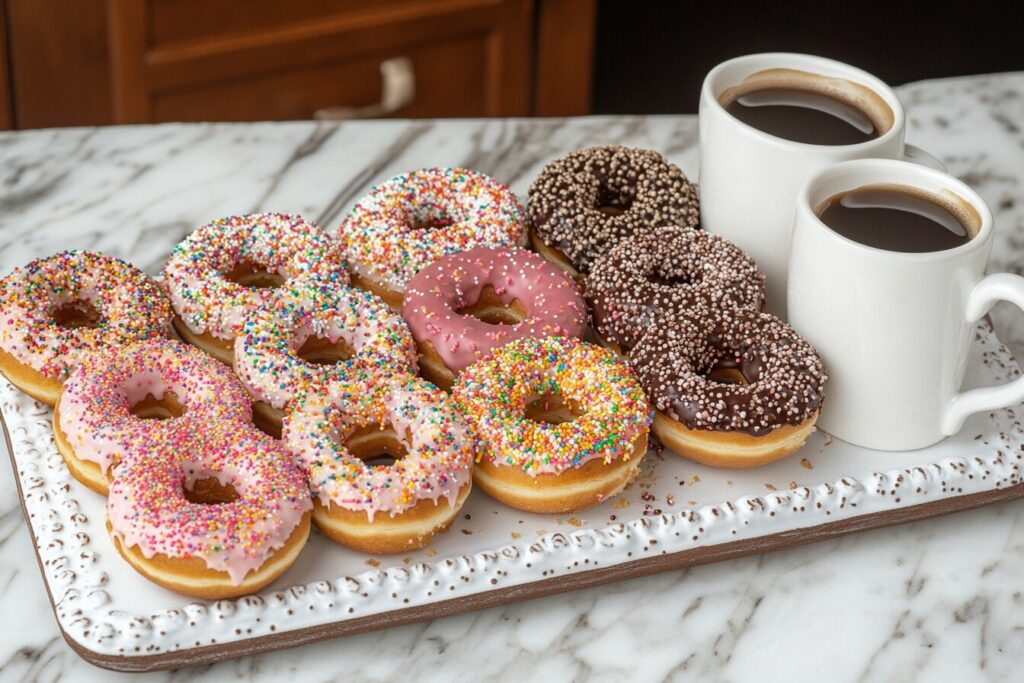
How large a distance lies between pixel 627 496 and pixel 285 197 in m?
0.81

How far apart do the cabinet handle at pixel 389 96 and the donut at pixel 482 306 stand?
1.22 meters

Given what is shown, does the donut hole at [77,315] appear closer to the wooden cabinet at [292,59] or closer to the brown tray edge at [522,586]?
the brown tray edge at [522,586]

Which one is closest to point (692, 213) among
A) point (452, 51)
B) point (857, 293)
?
point (857, 293)

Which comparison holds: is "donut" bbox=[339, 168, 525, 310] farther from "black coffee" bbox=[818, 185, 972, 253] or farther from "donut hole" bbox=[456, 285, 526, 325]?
"black coffee" bbox=[818, 185, 972, 253]

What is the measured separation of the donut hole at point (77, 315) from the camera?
133cm

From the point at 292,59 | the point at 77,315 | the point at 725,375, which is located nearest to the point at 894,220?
the point at 725,375

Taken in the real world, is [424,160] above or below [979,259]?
below

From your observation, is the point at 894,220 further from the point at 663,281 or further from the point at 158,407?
the point at 158,407

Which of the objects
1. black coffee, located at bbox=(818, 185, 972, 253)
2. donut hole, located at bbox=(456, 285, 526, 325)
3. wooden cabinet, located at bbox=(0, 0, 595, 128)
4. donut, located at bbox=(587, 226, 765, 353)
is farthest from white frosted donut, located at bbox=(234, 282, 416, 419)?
wooden cabinet, located at bbox=(0, 0, 595, 128)

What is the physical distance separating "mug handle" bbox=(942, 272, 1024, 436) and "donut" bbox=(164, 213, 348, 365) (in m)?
0.66

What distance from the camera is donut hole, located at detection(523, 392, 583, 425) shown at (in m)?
1.27

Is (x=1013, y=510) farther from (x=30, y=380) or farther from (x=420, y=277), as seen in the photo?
(x=30, y=380)

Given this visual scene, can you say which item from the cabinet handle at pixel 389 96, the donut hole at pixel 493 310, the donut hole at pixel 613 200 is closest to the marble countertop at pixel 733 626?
the donut hole at pixel 493 310

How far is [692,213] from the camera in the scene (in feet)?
4.87
